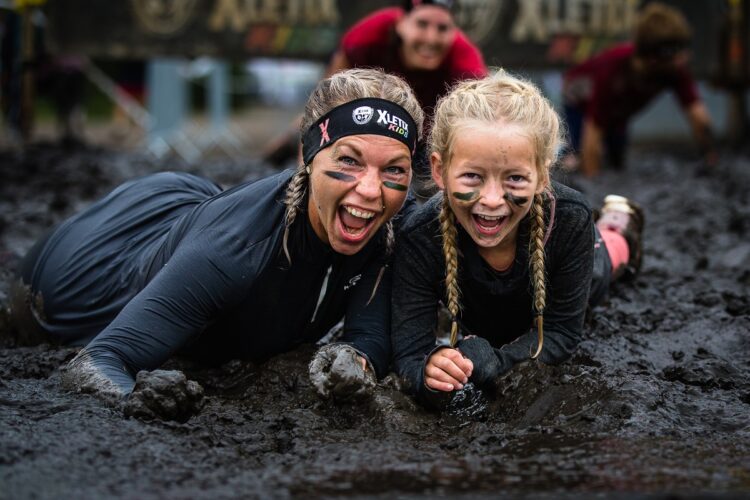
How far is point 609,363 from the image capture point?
13.6ft

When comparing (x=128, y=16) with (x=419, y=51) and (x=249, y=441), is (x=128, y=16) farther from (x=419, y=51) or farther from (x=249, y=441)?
(x=249, y=441)

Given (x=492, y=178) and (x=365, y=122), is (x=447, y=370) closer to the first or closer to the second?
(x=492, y=178)

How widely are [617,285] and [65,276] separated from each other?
289cm

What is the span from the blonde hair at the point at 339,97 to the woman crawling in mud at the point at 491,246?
0.15 meters

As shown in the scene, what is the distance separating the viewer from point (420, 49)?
608cm

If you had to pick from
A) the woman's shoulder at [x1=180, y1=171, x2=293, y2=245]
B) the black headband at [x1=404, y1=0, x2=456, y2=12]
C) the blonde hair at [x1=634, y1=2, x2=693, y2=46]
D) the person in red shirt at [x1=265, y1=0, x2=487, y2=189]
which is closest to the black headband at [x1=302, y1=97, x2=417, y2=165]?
the woman's shoulder at [x1=180, y1=171, x2=293, y2=245]

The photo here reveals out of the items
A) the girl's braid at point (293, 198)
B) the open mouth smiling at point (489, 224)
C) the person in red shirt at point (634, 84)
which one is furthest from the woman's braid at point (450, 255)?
the person in red shirt at point (634, 84)

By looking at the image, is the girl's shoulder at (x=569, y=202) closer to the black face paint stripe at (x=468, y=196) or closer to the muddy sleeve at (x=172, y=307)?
the black face paint stripe at (x=468, y=196)

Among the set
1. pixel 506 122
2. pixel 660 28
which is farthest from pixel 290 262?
pixel 660 28

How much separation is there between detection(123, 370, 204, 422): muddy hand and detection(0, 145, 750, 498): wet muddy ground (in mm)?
31

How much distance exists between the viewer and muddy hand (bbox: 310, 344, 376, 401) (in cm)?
350

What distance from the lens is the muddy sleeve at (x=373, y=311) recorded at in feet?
12.4

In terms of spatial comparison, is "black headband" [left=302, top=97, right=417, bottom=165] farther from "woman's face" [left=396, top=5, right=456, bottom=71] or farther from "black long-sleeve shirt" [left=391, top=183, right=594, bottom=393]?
"woman's face" [left=396, top=5, right=456, bottom=71]

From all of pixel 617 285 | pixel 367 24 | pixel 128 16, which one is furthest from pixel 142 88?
pixel 617 285
